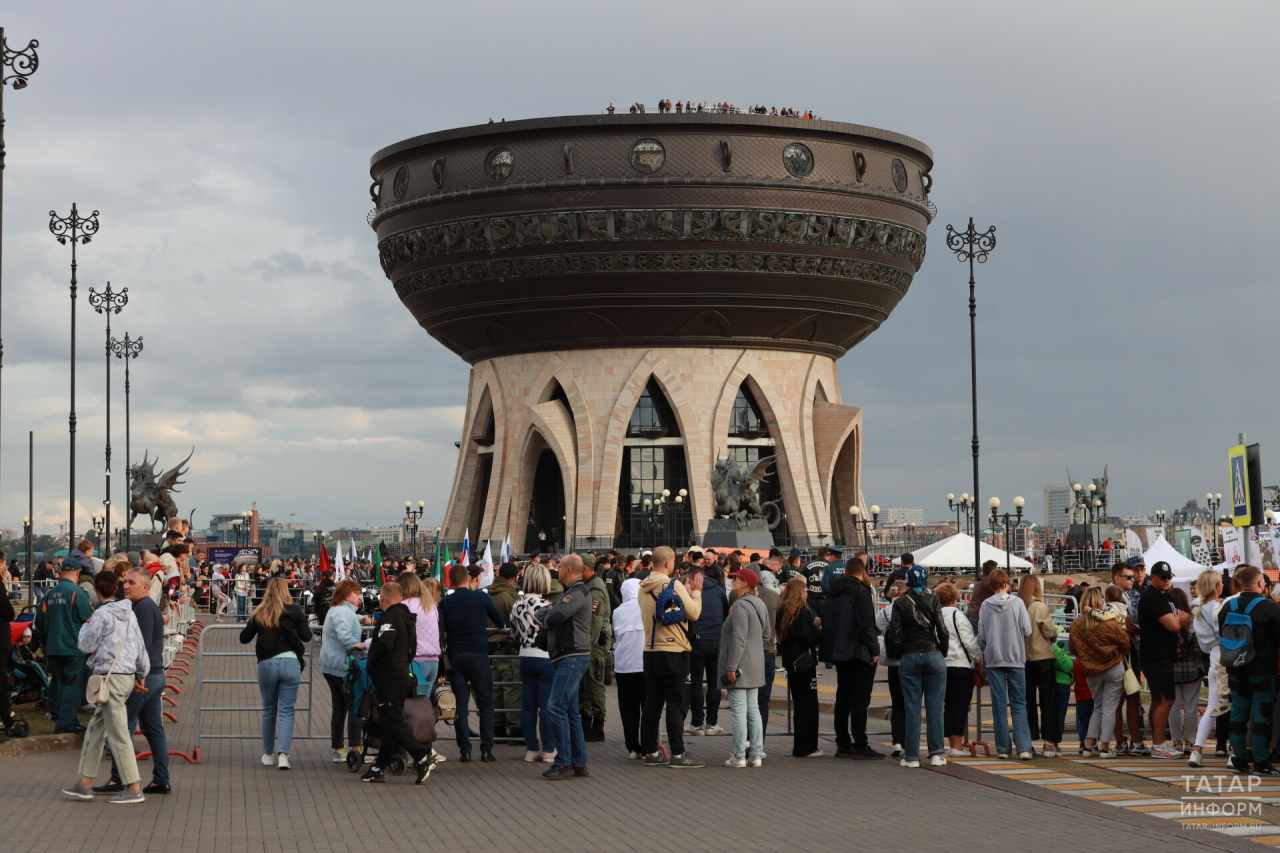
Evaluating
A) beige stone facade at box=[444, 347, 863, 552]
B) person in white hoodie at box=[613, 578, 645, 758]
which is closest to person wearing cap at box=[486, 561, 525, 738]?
person in white hoodie at box=[613, 578, 645, 758]

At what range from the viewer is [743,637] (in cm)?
1479

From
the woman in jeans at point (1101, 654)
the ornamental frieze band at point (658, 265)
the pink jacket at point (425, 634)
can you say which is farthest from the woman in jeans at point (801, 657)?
the ornamental frieze band at point (658, 265)

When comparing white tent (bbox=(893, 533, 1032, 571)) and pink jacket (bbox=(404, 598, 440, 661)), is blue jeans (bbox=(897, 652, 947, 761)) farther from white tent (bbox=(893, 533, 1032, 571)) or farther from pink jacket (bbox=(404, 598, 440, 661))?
white tent (bbox=(893, 533, 1032, 571))

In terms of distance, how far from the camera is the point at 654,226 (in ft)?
172

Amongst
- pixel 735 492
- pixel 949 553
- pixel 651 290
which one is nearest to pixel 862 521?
pixel 735 492

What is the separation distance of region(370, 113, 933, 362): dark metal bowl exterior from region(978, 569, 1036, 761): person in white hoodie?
38.1 m

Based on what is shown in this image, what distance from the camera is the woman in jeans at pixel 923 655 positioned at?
14.7 meters

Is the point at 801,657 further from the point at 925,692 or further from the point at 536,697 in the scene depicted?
the point at 536,697

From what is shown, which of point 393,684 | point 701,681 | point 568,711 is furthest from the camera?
point 701,681

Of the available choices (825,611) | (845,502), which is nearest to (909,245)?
(845,502)

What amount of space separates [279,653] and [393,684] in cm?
151

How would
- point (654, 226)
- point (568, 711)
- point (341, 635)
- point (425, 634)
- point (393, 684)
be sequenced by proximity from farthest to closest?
point (654, 226)
point (425, 634)
point (341, 635)
point (568, 711)
point (393, 684)

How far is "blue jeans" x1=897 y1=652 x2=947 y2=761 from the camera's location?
48.0ft

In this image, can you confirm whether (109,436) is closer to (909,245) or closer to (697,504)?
(697,504)
